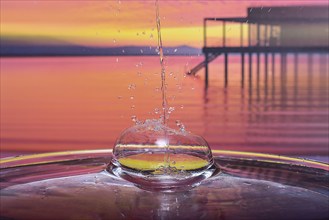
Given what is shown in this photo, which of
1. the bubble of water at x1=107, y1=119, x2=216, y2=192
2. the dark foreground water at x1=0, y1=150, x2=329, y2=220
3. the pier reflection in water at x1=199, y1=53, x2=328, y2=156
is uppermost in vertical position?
the bubble of water at x1=107, y1=119, x2=216, y2=192

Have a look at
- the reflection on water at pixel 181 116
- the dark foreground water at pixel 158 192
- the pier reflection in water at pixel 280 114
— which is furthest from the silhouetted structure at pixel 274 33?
the dark foreground water at pixel 158 192

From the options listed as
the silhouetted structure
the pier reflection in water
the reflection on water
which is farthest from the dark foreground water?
the silhouetted structure

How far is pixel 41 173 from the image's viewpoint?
958 millimetres

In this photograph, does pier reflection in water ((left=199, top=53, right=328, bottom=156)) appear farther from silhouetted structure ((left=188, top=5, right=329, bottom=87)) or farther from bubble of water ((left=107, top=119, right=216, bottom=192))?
bubble of water ((left=107, top=119, right=216, bottom=192))

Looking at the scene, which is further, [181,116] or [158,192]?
[181,116]

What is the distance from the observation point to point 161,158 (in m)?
0.97

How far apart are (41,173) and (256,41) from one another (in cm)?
1330

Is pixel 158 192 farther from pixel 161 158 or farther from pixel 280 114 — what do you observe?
pixel 280 114

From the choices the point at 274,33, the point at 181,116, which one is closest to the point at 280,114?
the point at 181,116

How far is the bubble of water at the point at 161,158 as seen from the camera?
35.7 inches

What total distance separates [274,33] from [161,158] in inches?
567

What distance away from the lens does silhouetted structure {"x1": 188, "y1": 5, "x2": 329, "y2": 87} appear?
13.1 meters

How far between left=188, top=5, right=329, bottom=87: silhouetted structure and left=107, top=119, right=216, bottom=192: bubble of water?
11553mm

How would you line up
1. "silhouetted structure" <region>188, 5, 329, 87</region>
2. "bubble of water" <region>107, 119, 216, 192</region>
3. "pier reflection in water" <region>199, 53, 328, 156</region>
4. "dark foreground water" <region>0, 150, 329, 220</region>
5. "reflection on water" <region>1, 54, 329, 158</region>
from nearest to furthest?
1. "dark foreground water" <region>0, 150, 329, 220</region>
2. "bubble of water" <region>107, 119, 216, 192</region>
3. "reflection on water" <region>1, 54, 329, 158</region>
4. "pier reflection in water" <region>199, 53, 328, 156</region>
5. "silhouetted structure" <region>188, 5, 329, 87</region>
